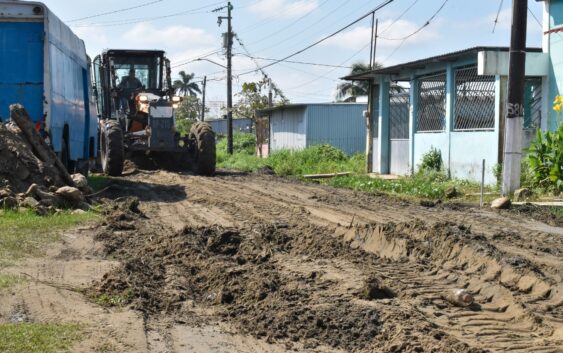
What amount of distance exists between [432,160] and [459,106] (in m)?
1.95

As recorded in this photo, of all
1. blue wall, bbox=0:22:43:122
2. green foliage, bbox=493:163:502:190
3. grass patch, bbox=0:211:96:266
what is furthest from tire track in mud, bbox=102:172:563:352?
green foliage, bbox=493:163:502:190

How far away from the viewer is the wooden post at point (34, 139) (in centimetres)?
1438

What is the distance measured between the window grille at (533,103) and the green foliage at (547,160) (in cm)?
228

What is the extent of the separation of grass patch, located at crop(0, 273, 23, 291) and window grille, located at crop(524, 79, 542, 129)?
15.9 m

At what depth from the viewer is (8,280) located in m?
8.00

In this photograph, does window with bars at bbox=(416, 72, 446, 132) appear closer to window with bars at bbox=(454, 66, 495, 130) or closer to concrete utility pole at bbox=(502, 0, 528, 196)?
window with bars at bbox=(454, 66, 495, 130)

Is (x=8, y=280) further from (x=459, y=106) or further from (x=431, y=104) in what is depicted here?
(x=431, y=104)

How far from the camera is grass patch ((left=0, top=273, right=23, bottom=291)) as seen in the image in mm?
7736

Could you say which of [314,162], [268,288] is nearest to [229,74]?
[314,162]

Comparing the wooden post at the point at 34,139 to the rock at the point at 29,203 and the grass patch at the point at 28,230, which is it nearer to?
the rock at the point at 29,203

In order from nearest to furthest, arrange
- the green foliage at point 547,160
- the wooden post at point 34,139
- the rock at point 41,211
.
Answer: the rock at point 41,211
the wooden post at point 34,139
the green foliage at point 547,160

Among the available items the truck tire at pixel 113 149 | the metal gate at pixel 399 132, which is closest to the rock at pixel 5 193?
the truck tire at pixel 113 149

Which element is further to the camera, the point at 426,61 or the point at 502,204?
the point at 426,61

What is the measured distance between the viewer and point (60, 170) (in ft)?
49.1
